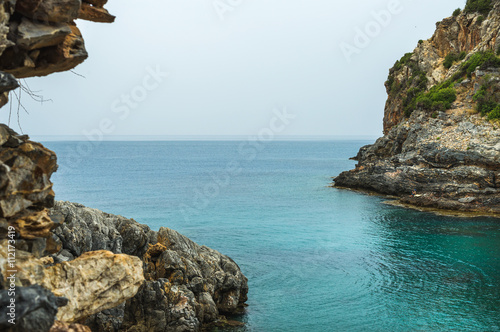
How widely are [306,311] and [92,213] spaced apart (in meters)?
14.6

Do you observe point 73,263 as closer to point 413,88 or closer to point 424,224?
point 424,224

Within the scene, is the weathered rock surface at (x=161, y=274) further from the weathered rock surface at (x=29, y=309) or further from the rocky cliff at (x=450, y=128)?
the rocky cliff at (x=450, y=128)

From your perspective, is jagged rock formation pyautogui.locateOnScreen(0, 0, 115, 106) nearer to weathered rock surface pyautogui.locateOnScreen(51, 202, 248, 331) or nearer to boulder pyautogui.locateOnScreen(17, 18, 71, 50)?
boulder pyautogui.locateOnScreen(17, 18, 71, 50)

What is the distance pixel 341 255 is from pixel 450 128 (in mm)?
40199

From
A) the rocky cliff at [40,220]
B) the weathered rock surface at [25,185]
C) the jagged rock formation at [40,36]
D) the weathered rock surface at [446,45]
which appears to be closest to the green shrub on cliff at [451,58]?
the weathered rock surface at [446,45]

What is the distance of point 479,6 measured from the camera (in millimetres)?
83250

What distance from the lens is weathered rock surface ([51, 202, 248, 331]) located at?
2114cm

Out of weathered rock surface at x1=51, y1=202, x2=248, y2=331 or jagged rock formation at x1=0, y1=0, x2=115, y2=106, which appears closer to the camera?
jagged rock formation at x1=0, y1=0, x2=115, y2=106

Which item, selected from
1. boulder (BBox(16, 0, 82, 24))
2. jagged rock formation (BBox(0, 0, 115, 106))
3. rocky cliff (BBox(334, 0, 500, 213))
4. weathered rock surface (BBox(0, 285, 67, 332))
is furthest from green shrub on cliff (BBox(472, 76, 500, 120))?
weathered rock surface (BBox(0, 285, 67, 332))

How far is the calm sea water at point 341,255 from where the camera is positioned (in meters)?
26.9

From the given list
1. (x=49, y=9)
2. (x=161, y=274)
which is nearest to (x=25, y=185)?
(x=49, y=9)

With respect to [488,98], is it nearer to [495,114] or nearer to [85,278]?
[495,114]

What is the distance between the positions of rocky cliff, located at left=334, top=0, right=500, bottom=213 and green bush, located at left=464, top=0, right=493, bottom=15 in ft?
0.56

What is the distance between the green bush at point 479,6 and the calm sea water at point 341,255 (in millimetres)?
44261
